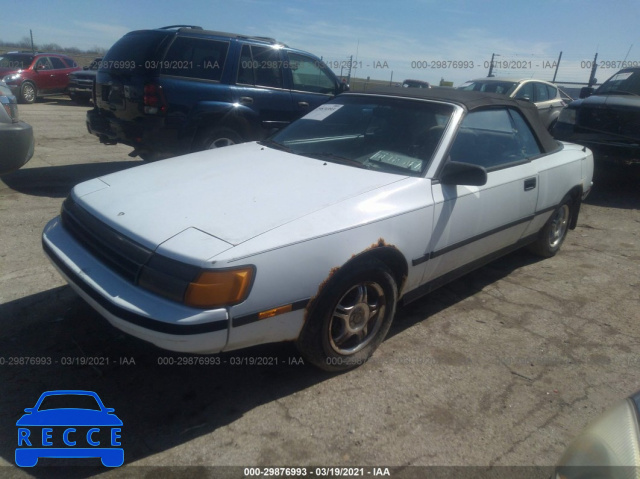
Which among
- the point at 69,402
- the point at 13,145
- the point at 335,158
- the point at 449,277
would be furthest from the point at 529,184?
the point at 13,145

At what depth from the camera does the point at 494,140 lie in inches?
155

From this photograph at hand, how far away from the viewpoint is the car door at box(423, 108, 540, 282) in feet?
10.6

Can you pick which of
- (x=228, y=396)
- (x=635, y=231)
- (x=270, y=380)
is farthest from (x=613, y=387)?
(x=635, y=231)

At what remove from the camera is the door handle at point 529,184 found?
3.91 meters

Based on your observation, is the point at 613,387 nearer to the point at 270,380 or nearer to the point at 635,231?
the point at 270,380

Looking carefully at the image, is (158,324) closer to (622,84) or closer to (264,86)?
(264,86)

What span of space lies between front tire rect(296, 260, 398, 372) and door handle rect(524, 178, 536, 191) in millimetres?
1598

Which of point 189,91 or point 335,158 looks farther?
point 189,91

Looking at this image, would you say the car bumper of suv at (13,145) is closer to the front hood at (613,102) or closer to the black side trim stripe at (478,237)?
the black side trim stripe at (478,237)

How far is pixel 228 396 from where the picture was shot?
2.70 m

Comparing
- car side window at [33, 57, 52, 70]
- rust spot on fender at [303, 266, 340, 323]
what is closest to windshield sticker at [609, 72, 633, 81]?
rust spot on fender at [303, 266, 340, 323]

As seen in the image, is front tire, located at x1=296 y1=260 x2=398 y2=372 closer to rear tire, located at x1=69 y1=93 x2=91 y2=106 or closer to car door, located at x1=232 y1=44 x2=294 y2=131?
car door, located at x1=232 y1=44 x2=294 y2=131

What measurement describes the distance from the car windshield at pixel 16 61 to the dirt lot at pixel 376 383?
49.0ft

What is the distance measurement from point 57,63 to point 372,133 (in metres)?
17.3
